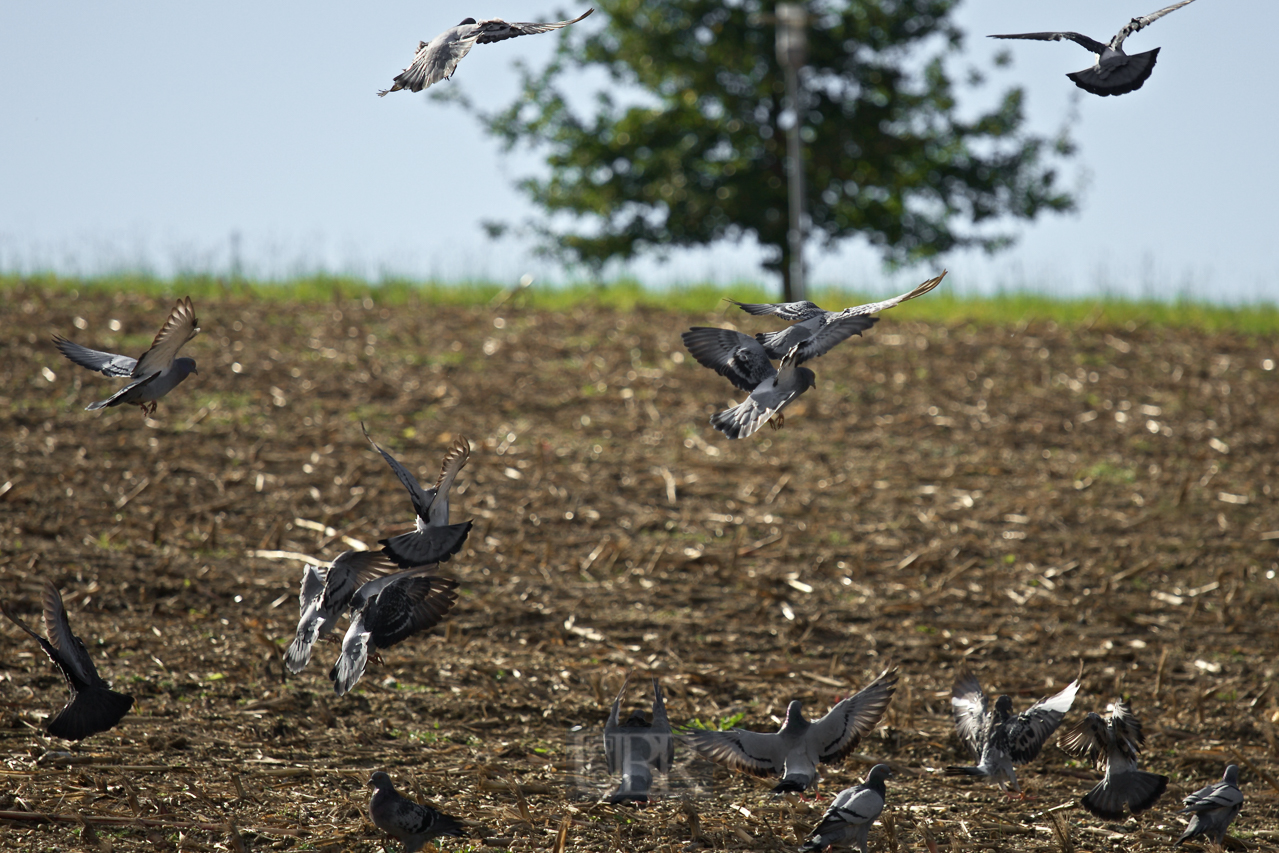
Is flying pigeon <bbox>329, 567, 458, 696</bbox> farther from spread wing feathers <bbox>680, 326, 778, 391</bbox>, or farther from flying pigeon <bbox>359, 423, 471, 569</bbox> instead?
spread wing feathers <bbox>680, 326, 778, 391</bbox>

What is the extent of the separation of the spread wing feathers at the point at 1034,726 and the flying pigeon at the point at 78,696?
3022 mm

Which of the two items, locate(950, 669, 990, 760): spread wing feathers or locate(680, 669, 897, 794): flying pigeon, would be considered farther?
locate(950, 669, 990, 760): spread wing feathers

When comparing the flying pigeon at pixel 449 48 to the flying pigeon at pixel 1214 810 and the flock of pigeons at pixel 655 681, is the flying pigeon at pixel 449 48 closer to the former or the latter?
the flock of pigeons at pixel 655 681

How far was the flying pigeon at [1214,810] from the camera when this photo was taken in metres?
→ 3.69

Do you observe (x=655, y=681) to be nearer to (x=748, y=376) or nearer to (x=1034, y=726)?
(x=748, y=376)

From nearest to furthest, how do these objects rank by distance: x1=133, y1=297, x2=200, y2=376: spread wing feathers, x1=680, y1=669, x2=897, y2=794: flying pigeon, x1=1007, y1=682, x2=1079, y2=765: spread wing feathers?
1. x1=133, y1=297, x2=200, y2=376: spread wing feathers
2. x1=680, y1=669, x2=897, y2=794: flying pigeon
3. x1=1007, y1=682, x2=1079, y2=765: spread wing feathers

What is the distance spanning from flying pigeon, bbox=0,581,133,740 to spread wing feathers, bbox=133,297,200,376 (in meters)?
0.79

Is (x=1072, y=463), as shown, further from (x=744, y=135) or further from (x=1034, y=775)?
(x=744, y=135)

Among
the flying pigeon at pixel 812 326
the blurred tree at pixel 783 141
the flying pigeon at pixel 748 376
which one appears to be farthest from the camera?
the blurred tree at pixel 783 141

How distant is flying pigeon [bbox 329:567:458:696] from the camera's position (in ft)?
11.1

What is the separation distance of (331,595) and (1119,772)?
2699 millimetres

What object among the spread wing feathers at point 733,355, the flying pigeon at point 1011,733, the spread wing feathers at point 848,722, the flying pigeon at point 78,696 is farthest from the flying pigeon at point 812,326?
the flying pigeon at point 78,696

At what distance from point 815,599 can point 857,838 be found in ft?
9.64

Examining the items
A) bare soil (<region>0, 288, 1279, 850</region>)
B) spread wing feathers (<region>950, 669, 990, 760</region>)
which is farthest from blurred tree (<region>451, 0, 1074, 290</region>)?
spread wing feathers (<region>950, 669, 990, 760</region>)
